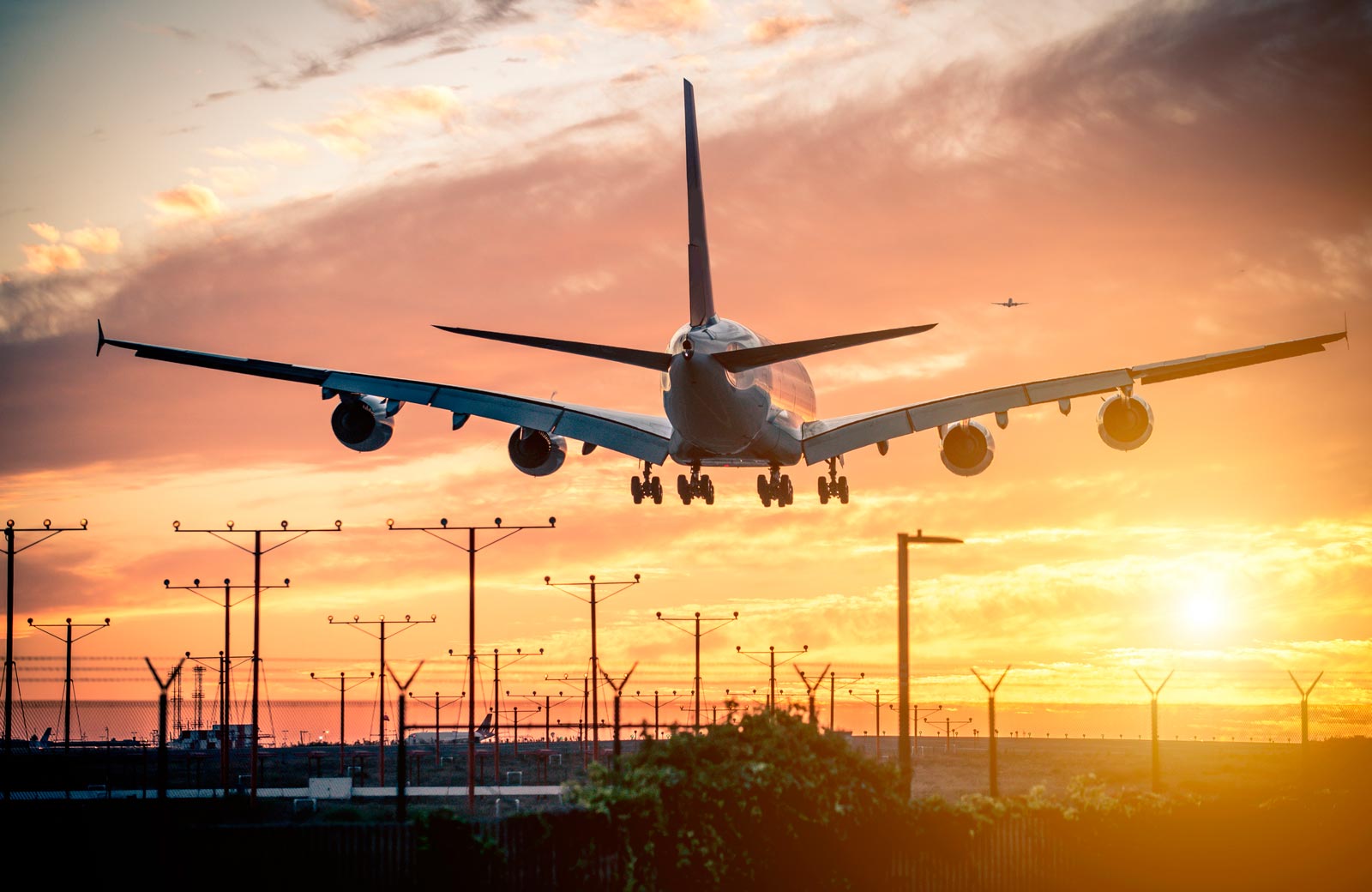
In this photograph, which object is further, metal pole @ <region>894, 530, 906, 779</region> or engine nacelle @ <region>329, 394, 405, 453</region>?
engine nacelle @ <region>329, 394, 405, 453</region>

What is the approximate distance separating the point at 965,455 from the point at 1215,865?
17.8m

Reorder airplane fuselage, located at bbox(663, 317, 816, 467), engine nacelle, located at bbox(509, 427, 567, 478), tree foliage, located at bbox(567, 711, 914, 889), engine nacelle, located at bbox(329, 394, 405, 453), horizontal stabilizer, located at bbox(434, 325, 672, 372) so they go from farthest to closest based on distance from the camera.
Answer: engine nacelle, located at bbox(509, 427, 567, 478), engine nacelle, located at bbox(329, 394, 405, 453), airplane fuselage, located at bbox(663, 317, 816, 467), horizontal stabilizer, located at bbox(434, 325, 672, 372), tree foliage, located at bbox(567, 711, 914, 889)

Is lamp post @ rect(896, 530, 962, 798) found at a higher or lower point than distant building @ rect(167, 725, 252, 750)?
higher

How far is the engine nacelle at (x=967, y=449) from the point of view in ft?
173

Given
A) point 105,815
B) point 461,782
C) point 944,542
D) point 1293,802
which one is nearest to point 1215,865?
point 1293,802

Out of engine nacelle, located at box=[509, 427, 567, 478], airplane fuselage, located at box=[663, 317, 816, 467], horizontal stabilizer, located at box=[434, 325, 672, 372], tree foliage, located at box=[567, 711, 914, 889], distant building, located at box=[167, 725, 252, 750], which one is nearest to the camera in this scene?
tree foliage, located at box=[567, 711, 914, 889]

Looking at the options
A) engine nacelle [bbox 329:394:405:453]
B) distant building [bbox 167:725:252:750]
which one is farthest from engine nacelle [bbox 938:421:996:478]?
distant building [bbox 167:725:252:750]

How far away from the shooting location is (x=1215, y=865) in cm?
3859

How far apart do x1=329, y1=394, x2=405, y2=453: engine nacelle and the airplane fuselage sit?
8.92m

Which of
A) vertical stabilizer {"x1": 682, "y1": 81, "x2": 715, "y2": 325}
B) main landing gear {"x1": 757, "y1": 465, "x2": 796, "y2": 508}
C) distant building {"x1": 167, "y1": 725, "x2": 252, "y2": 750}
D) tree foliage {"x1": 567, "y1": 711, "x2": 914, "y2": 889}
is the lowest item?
distant building {"x1": 167, "y1": 725, "x2": 252, "y2": 750}

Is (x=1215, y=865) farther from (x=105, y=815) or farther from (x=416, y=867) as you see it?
(x=105, y=815)

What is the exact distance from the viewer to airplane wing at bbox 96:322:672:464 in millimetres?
44875

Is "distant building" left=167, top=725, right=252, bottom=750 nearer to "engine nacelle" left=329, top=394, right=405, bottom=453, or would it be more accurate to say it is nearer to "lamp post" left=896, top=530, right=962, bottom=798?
"engine nacelle" left=329, top=394, right=405, bottom=453

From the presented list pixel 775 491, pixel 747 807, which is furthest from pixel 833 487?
pixel 747 807
